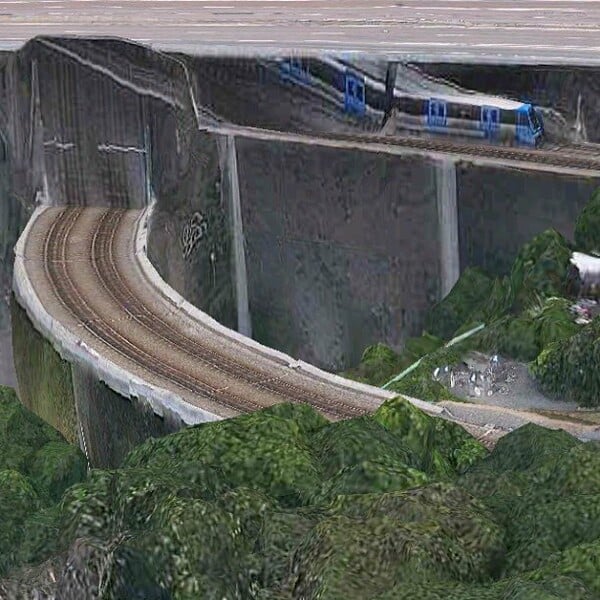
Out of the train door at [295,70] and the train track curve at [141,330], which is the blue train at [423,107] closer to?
the train door at [295,70]

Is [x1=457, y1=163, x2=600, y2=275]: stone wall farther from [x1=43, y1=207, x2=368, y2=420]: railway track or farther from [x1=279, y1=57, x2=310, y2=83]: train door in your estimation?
[x1=43, y1=207, x2=368, y2=420]: railway track

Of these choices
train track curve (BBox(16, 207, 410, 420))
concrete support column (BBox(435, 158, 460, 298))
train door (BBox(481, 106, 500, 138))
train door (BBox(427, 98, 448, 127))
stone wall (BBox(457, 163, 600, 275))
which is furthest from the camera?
train door (BBox(427, 98, 448, 127))

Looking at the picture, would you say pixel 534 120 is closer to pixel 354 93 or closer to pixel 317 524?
pixel 354 93

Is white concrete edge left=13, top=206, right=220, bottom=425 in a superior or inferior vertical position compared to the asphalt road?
inferior

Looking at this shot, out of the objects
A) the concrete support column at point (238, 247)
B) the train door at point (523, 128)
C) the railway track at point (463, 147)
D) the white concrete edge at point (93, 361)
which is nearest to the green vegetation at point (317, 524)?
the white concrete edge at point (93, 361)

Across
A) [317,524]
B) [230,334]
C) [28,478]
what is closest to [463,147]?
[230,334]

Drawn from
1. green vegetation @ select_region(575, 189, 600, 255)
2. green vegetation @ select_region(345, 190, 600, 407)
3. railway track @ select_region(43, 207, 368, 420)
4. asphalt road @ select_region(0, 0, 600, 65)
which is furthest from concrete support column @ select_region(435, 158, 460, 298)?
railway track @ select_region(43, 207, 368, 420)

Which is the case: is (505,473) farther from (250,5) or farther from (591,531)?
(250,5)
